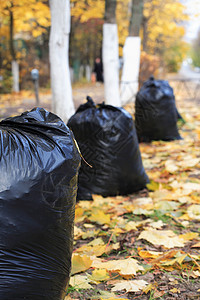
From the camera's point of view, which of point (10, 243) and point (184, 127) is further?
point (184, 127)

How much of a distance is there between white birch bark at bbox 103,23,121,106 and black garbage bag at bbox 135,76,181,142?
4.92 ft

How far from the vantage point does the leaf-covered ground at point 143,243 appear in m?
2.00

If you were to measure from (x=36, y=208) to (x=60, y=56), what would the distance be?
4.32 m

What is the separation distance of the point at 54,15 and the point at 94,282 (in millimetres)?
4352

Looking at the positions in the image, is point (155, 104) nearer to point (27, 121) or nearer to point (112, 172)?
point (112, 172)

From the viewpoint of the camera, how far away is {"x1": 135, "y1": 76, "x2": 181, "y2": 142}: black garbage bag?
17.6ft

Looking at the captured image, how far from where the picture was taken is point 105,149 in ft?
10.9

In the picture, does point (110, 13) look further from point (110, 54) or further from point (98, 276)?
point (98, 276)

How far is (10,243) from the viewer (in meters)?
1.46

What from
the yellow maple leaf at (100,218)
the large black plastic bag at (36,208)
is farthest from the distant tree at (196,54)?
the large black plastic bag at (36,208)

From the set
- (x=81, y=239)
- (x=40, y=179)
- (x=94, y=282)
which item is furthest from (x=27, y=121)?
(x=81, y=239)

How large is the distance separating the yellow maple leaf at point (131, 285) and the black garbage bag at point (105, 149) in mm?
1430

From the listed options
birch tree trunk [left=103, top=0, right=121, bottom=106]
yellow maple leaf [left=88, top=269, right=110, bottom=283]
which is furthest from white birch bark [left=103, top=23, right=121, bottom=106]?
yellow maple leaf [left=88, top=269, right=110, bottom=283]

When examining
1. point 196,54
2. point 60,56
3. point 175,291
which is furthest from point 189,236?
point 196,54
